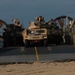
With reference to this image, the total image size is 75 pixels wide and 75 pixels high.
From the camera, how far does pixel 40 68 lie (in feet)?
63.7

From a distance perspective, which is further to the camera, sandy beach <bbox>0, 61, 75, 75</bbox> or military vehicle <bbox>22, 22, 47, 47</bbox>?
military vehicle <bbox>22, 22, 47, 47</bbox>

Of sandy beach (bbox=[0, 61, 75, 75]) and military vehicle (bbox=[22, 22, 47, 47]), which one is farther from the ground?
military vehicle (bbox=[22, 22, 47, 47])

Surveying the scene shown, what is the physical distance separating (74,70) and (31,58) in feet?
18.3

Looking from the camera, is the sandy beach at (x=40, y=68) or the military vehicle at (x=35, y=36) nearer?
the sandy beach at (x=40, y=68)

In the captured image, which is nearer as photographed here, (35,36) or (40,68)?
(40,68)

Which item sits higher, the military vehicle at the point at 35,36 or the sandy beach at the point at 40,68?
the military vehicle at the point at 35,36

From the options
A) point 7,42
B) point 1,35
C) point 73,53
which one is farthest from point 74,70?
point 1,35

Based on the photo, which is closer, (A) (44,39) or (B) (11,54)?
(B) (11,54)

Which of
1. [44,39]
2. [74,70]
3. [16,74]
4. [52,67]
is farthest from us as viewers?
[44,39]

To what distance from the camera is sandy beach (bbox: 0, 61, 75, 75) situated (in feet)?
57.6

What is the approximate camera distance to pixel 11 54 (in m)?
25.7

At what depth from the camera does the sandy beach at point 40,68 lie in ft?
57.6

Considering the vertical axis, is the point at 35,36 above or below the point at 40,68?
above

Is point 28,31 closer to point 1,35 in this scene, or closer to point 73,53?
point 1,35
